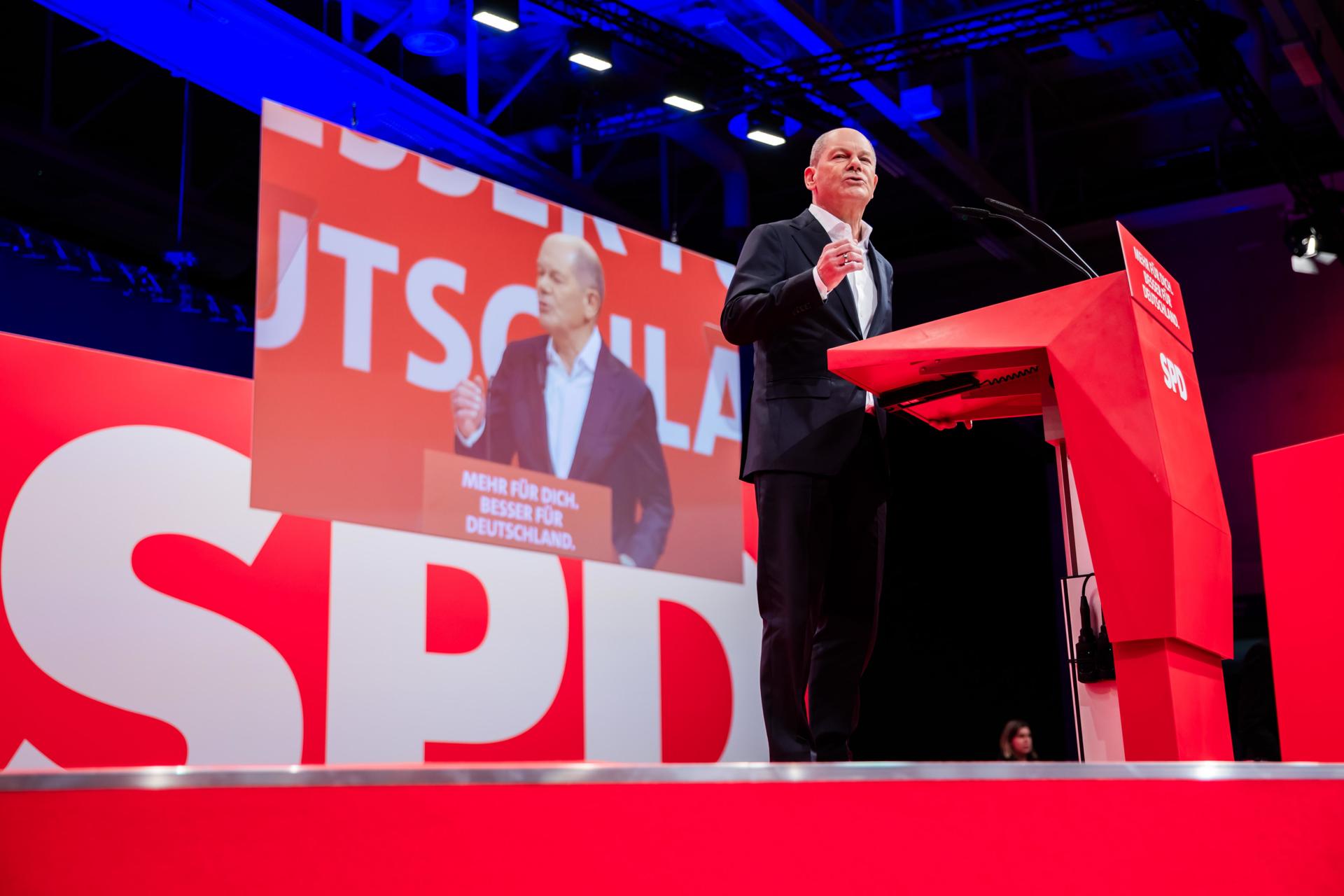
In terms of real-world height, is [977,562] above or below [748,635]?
above

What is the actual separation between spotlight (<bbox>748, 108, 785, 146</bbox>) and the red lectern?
4799 millimetres

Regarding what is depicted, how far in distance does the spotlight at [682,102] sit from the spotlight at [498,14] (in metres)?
1.10

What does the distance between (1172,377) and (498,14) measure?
422cm

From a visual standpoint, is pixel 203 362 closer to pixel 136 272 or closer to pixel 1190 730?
pixel 136 272

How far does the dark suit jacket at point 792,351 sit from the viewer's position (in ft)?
8.07

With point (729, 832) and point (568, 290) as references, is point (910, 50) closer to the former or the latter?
point (568, 290)

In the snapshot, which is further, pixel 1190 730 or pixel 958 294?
pixel 958 294

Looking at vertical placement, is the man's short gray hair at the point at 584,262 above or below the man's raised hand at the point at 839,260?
above

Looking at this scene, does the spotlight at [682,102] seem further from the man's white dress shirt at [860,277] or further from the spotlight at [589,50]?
Answer: the man's white dress shirt at [860,277]

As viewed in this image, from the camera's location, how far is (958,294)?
29.9 ft

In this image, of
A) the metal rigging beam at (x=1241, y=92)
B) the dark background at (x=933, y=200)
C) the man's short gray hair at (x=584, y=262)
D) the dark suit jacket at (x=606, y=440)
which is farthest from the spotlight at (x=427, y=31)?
the metal rigging beam at (x=1241, y=92)

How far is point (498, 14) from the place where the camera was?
5652mm

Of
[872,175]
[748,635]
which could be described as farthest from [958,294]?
[872,175]

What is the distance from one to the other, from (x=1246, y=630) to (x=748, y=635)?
12.6ft
